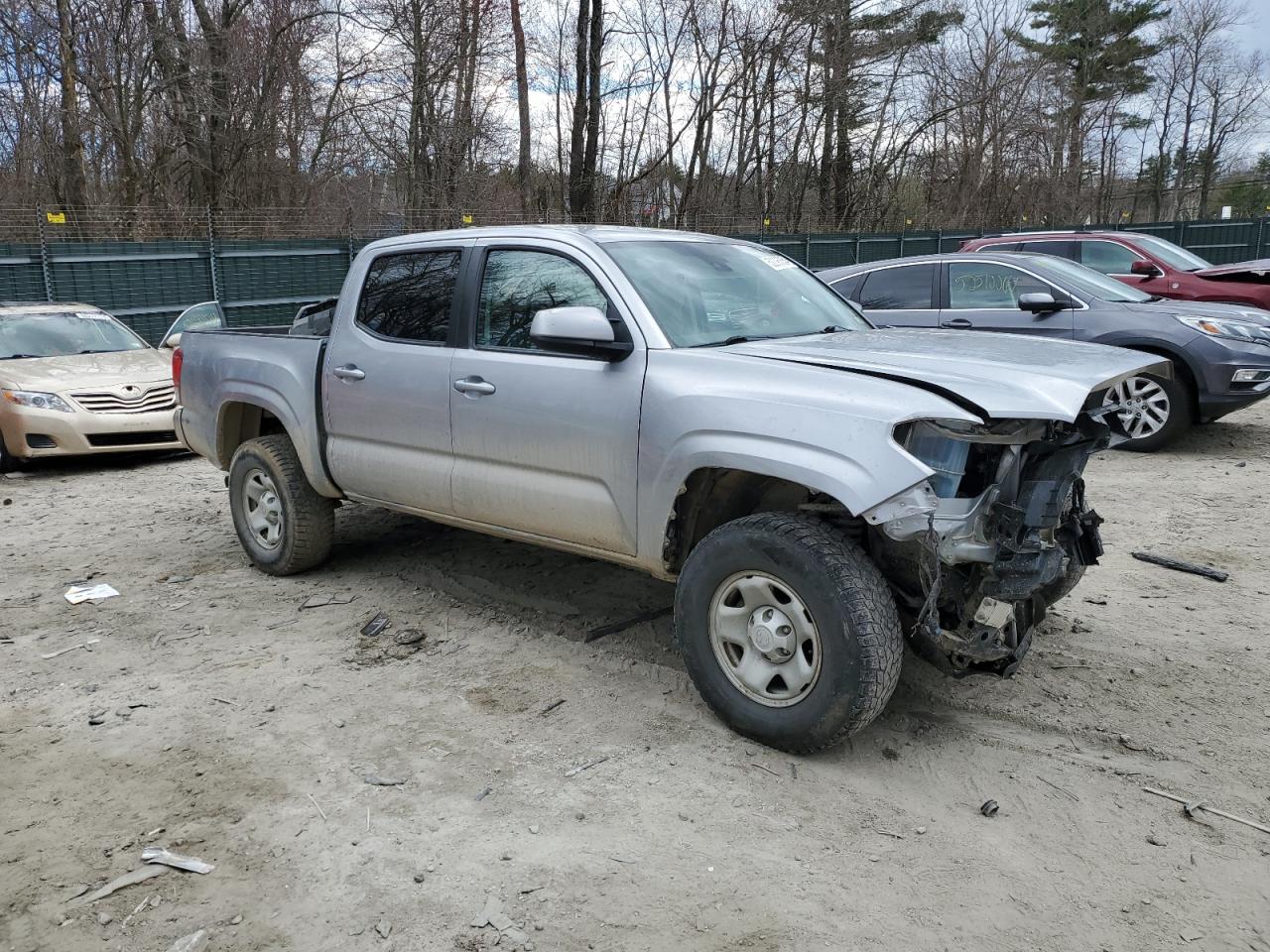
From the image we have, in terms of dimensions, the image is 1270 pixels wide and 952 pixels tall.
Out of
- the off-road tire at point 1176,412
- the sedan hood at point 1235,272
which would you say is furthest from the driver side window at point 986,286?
the sedan hood at point 1235,272

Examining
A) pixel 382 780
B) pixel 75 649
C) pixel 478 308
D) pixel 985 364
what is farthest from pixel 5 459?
pixel 985 364

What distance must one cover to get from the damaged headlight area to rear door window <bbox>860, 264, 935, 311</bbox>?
6099 mm

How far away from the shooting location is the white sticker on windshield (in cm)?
499

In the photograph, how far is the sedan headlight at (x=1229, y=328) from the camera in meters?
8.20

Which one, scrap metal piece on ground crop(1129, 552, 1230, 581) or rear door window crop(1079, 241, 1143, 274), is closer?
scrap metal piece on ground crop(1129, 552, 1230, 581)

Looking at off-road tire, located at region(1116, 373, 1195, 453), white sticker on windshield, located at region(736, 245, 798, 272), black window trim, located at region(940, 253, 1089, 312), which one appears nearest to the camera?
white sticker on windshield, located at region(736, 245, 798, 272)

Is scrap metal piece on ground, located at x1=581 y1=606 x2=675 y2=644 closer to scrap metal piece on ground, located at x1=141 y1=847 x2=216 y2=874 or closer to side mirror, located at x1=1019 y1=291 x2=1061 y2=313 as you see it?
scrap metal piece on ground, located at x1=141 y1=847 x2=216 y2=874

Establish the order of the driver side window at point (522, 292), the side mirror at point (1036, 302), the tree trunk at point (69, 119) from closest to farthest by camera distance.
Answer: the driver side window at point (522, 292) → the side mirror at point (1036, 302) → the tree trunk at point (69, 119)

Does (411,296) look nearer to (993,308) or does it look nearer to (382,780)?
(382,780)

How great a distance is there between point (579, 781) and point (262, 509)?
326cm

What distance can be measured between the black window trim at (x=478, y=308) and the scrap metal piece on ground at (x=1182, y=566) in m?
3.50

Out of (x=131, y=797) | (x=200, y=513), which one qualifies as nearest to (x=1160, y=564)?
(x=131, y=797)

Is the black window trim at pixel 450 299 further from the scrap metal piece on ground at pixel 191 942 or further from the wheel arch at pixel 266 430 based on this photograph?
the scrap metal piece on ground at pixel 191 942

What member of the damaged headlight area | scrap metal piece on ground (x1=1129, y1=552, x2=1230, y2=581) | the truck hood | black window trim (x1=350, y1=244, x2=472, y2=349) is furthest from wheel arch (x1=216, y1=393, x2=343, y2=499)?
scrap metal piece on ground (x1=1129, y1=552, x2=1230, y2=581)
